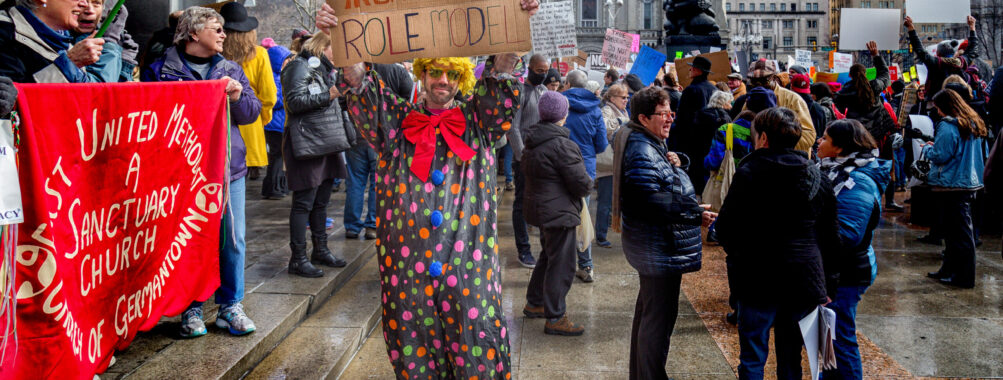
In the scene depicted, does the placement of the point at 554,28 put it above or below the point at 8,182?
above

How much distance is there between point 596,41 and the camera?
69.6 metres

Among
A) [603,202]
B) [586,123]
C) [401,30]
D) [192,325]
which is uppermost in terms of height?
[401,30]

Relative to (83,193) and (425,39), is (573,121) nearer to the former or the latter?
(425,39)

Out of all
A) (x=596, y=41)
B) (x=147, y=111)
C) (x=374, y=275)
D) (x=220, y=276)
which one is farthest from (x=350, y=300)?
(x=596, y=41)

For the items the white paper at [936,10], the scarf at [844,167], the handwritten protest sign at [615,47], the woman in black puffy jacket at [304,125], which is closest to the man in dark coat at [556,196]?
the woman in black puffy jacket at [304,125]

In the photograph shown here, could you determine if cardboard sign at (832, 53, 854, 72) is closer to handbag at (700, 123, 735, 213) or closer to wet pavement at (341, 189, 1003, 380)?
wet pavement at (341, 189, 1003, 380)

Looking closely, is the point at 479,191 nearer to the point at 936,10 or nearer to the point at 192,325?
the point at 192,325

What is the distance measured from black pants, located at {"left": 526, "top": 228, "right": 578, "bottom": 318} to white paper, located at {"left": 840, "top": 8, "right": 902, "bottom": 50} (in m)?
6.02

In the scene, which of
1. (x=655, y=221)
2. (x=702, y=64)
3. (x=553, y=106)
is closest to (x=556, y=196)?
(x=553, y=106)

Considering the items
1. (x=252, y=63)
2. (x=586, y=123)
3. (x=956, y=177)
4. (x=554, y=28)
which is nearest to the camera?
(x=252, y=63)

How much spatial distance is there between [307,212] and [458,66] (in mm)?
3087

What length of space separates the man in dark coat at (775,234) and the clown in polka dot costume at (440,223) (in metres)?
1.30

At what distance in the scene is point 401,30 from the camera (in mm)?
3012

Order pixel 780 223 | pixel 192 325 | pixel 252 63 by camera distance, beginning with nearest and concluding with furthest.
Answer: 1. pixel 780 223
2. pixel 192 325
3. pixel 252 63
